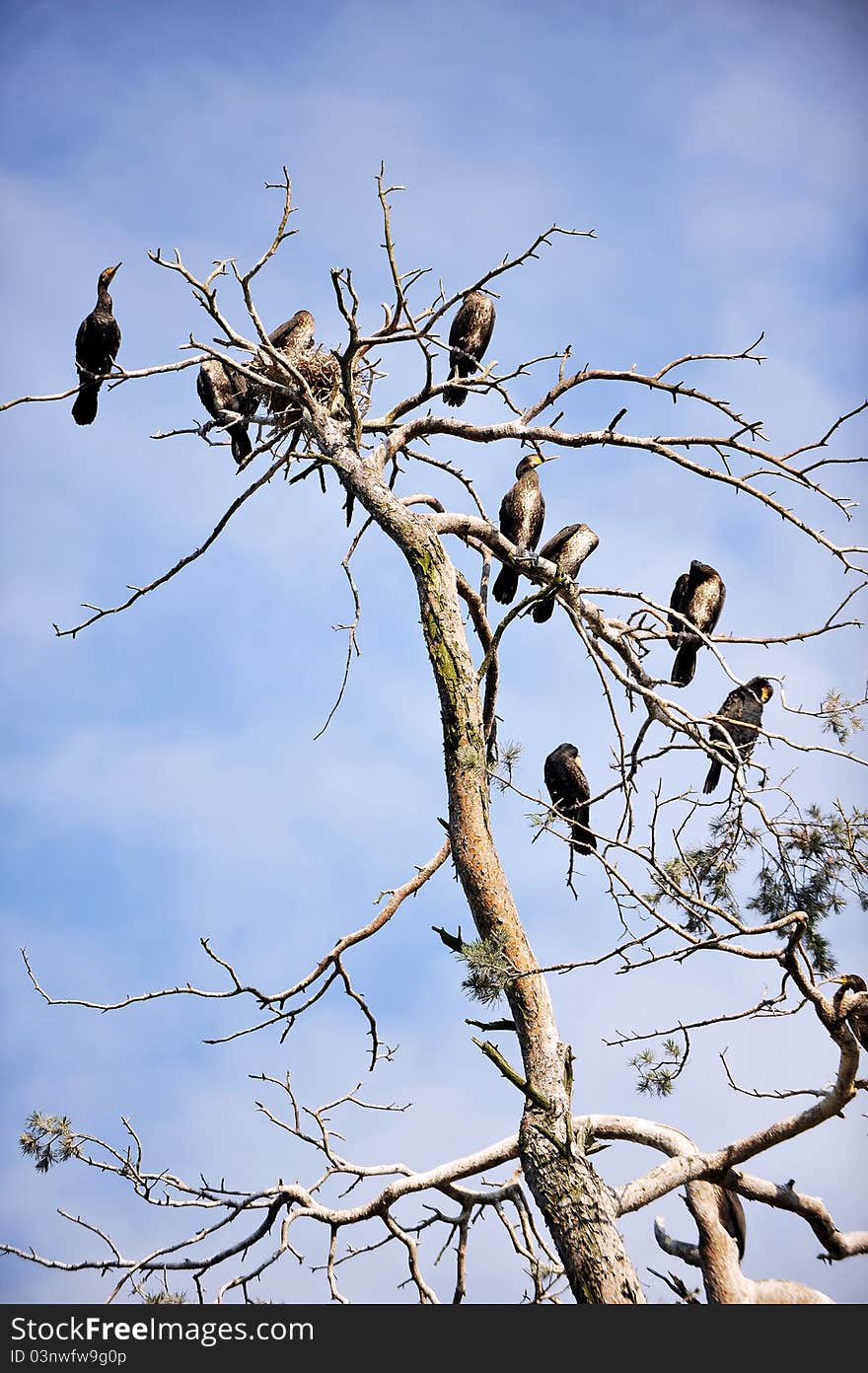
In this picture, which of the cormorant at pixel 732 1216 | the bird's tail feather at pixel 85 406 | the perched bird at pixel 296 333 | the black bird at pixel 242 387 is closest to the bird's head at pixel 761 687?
the cormorant at pixel 732 1216

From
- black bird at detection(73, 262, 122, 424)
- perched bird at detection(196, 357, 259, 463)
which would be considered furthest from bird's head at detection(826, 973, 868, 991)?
black bird at detection(73, 262, 122, 424)

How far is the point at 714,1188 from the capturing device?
4.66m

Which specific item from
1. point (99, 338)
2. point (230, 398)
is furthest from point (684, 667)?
point (99, 338)

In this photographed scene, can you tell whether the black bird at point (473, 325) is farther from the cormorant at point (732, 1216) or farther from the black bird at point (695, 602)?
the cormorant at point (732, 1216)

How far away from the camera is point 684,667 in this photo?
5.39m

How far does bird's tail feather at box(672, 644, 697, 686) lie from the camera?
17.4 ft

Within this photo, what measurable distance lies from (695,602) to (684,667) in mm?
583

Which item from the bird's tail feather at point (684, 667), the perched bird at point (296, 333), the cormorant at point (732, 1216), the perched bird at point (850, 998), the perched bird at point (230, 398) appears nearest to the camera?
the perched bird at point (850, 998)

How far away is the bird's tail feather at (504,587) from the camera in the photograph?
5480 millimetres

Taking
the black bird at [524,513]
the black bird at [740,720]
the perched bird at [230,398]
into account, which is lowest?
the black bird at [740,720]

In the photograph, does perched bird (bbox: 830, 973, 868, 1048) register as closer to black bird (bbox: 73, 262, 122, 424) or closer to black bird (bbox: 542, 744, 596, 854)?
black bird (bbox: 542, 744, 596, 854)

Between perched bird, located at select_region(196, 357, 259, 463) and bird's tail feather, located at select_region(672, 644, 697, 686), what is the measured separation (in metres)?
2.38

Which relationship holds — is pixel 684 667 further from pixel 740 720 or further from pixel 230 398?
pixel 230 398
